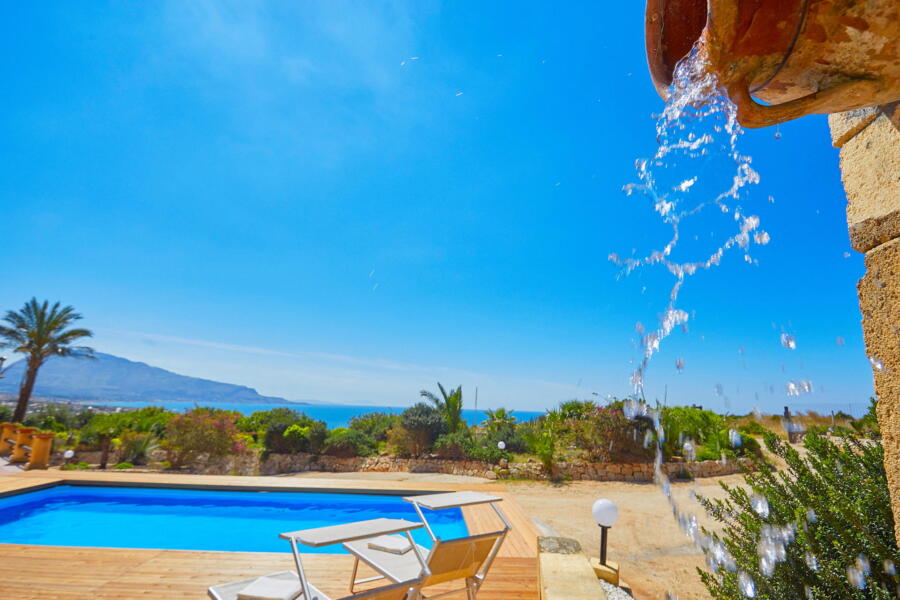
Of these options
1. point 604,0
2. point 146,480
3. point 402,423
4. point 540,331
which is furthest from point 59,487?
point 540,331

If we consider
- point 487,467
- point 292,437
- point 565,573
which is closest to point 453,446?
point 487,467

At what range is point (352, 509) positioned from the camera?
835cm

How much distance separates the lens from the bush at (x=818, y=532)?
1.78 meters

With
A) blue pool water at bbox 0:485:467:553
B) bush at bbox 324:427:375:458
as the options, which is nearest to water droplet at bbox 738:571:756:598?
blue pool water at bbox 0:485:467:553

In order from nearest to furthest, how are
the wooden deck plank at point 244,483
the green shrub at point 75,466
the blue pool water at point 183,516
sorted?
the blue pool water at point 183,516, the wooden deck plank at point 244,483, the green shrub at point 75,466

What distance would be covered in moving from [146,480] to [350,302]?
20.1 meters

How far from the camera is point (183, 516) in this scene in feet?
26.1

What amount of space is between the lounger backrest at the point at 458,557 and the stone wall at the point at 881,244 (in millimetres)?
2601

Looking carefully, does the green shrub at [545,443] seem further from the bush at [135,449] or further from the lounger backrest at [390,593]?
the bush at [135,449]

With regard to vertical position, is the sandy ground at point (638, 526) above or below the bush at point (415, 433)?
below

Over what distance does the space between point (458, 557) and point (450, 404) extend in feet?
37.8

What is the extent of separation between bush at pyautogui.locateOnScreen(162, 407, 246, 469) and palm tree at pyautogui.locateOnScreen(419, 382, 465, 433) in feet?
21.2

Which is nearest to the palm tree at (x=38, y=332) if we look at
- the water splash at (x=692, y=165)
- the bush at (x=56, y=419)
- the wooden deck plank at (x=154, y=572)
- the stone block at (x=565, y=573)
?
the bush at (x=56, y=419)

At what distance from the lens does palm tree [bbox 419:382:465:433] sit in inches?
571
